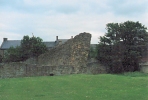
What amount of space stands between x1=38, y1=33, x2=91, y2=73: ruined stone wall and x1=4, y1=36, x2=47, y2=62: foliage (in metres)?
27.1

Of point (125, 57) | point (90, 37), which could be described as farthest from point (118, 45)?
point (90, 37)

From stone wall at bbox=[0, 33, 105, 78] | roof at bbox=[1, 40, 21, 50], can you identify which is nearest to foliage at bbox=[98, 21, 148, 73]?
stone wall at bbox=[0, 33, 105, 78]

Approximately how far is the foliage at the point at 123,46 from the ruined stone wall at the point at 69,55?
559 centimetres

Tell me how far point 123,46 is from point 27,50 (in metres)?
25.9

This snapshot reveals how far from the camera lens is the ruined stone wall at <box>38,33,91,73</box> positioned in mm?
30219

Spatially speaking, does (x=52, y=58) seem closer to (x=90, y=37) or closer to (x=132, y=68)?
(x=90, y=37)

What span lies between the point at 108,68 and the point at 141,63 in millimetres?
4364

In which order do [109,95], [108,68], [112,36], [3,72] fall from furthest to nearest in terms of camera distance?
[112,36] → [108,68] → [3,72] → [109,95]

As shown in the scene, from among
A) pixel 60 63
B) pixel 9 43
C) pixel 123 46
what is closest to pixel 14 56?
pixel 123 46

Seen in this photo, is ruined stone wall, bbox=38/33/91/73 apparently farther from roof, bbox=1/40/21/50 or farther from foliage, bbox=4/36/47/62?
roof, bbox=1/40/21/50

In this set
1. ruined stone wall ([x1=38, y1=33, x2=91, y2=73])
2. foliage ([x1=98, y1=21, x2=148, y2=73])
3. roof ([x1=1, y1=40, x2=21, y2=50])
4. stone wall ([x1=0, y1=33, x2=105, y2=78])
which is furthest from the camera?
roof ([x1=1, y1=40, x2=21, y2=50])

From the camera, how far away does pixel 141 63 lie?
3716 centimetres

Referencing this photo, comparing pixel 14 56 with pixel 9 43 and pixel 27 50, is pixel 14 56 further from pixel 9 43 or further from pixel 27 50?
pixel 9 43

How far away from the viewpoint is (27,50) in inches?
2297
